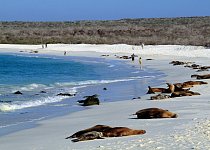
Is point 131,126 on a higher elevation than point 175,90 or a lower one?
Result: lower

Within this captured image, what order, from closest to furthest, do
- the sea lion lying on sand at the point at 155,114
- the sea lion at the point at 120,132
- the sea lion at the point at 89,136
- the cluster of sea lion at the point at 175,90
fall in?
the sea lion at the point at 89,136 → the sea lion at the point at 120,132 → the sea lion lying on sand at the point at 155,114 → the cluster of sea lion at the point at 175,90

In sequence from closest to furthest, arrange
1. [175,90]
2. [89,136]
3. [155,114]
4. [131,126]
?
[89,136] → [131,126] → [155,114] → [175,90]

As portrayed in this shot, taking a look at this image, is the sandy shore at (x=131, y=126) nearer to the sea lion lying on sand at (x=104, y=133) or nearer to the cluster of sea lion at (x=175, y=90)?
the sea lion lying on sand at (x=104, y=133)

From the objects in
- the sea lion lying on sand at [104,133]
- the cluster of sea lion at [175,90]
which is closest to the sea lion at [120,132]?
the sea lion lying on sand at [104,133]

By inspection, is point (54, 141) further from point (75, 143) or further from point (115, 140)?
point (115, 140)

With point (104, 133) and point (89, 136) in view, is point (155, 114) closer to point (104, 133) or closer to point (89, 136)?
point (104, 133)

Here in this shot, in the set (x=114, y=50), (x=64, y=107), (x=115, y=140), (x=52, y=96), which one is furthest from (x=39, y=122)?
(x=114, y=50)

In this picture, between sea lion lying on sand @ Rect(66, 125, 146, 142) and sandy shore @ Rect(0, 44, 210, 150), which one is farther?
sea lion lying on sand @ Rect(66, 125, 146, 142)

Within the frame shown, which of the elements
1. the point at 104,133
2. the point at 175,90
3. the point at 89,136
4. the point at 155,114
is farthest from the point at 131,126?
the point at 175,90

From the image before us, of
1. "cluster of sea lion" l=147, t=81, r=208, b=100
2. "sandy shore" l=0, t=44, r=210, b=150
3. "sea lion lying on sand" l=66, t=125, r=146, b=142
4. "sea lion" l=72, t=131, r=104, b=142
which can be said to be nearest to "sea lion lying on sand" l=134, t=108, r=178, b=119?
"sandy shore" l=0, t=44, r=210, b=150

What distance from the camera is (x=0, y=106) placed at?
1852cm

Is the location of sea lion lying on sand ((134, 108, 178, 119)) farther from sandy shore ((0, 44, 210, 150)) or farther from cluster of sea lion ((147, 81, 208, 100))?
cluster of sea lion ((147, 81, 208, 100))

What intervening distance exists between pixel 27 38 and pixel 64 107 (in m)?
82.1

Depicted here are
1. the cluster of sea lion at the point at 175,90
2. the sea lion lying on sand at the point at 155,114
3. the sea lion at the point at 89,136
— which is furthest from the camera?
the cluster of sea lion at the point at 175,90
